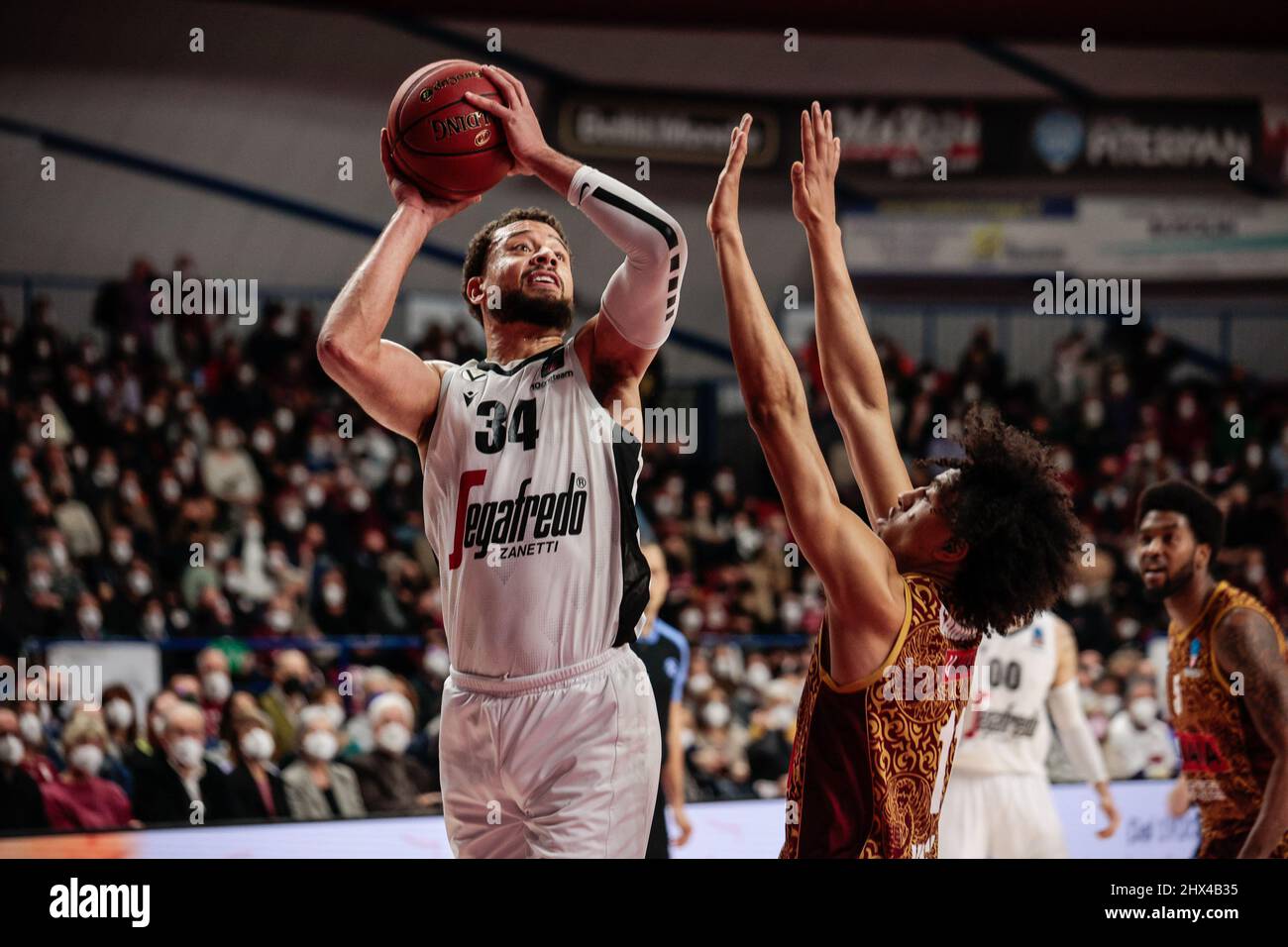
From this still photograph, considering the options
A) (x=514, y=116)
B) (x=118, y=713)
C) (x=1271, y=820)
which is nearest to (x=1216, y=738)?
(x=1271, y=820)

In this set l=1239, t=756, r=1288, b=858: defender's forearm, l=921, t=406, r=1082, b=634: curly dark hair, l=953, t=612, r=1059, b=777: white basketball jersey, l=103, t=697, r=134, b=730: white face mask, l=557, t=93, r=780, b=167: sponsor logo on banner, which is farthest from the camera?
l=557, t=93, r=780, b=167: sponsor logo on banner

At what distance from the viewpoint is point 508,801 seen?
3453 mm

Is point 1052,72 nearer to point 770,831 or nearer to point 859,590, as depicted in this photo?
point 770,831

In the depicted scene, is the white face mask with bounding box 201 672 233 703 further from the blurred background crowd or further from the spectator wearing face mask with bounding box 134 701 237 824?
the spectator wearing face mask with bounding box 134 701 237 824

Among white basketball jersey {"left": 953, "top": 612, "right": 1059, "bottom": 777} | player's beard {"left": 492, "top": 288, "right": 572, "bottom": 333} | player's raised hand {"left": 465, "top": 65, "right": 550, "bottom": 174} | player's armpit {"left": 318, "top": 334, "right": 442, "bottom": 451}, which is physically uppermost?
player's raised hand {"left": 465, "top": 65, "right": 550, "bottom": 174}

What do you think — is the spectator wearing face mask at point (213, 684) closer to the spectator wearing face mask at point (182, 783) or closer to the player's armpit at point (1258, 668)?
the spectator wearing face mask at point (182, 783)

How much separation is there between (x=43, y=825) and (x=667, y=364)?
36.3ft

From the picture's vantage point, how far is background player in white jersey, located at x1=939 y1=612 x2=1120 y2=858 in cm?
623

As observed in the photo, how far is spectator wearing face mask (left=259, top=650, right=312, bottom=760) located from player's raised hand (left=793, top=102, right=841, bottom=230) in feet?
19.3

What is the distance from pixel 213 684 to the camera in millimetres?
8875

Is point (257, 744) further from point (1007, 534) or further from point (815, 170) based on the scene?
point (1007, 534)

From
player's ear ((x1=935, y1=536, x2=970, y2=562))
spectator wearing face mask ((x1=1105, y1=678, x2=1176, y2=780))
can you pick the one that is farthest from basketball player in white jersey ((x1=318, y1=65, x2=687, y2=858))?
spectator wearing face mask ((x1=1105, y1=678, x2=1176, y2=780))

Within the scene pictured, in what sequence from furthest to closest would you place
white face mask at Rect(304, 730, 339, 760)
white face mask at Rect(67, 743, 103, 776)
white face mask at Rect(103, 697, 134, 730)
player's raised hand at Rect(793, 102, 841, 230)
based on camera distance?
white face mask at Rect(103, 697, 134, 730) < white face mask at Rect(304, 730, 339, 760) < white face mask at Rect(67, 743, 103, 776) < player's raised hand at Rect(793, 102, 841, 230)
